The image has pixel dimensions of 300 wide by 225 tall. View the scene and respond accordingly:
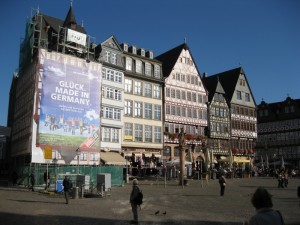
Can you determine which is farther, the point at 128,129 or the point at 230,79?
the point at 230,79

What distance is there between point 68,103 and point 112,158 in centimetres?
788

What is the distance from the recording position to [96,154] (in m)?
39.8

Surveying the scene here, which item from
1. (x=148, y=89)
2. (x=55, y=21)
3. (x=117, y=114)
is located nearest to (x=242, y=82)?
(x=148, y=89)

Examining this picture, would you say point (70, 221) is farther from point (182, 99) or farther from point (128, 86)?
point (182, 99)

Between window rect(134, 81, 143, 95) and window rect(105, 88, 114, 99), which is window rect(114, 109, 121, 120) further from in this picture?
window rect(134, 81, 143, 95)

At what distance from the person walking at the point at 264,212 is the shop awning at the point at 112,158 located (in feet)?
116

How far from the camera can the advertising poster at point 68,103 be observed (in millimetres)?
36344

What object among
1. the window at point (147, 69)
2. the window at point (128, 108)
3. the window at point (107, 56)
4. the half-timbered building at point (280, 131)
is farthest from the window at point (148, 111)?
the half-timbered building at point (280, 131)

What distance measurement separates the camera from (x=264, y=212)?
4.60 m

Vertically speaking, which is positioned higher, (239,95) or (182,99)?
(239,95)

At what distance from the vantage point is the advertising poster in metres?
36.3

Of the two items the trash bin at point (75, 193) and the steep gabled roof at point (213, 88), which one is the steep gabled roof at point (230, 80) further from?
the trash bin at point (75, 193)

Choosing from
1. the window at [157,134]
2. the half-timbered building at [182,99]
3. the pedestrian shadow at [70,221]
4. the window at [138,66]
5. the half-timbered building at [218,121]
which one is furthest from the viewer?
the half-timbered building at [218,121]

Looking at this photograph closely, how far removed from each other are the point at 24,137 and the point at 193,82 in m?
26.4
